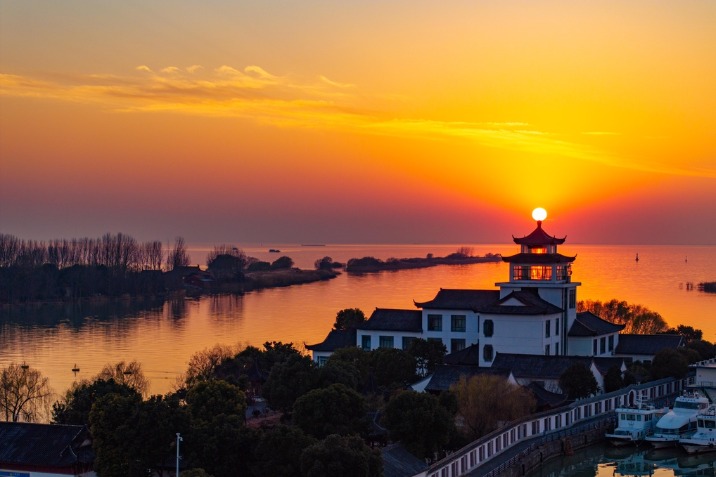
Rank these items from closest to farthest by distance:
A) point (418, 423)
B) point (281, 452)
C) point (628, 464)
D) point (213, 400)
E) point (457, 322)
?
point (281, 452) → point (418, 423) → point (213, 400) → point (628, 464) → point (457, 322)

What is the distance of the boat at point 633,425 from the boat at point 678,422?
215 millimetres

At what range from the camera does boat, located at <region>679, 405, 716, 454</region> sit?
23.8 m

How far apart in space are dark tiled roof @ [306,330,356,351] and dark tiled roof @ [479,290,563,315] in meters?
5.23

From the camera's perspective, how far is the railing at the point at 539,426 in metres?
18.3

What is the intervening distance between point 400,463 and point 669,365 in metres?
14.5

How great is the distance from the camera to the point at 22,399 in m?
24.9

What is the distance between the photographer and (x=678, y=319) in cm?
5484

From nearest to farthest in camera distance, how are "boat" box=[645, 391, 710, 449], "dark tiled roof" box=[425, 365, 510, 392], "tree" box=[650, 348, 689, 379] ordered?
"boat" box=[645, 391, 710, 449] → "dark tiled roof" box=[425, 365, 510, 392] → "tree" box=[650, 348, 689, 379]

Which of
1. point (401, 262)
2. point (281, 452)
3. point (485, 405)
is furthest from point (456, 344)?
point (401, 262)

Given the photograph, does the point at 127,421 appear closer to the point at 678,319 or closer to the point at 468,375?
the point at 468,375

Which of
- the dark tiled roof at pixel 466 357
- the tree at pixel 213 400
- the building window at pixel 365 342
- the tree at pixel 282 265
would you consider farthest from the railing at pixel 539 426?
the tree at pixel 282 265

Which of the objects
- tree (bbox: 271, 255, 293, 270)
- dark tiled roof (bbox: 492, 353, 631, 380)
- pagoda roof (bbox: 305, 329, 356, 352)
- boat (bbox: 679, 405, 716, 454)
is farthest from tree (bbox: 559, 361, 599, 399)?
tree (bbox: 271, 255, 293, 270)

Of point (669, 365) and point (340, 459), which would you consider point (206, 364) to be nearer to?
point (669, 365)

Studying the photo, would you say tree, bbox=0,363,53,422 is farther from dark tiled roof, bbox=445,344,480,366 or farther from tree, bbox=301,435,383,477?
dark tiled roof, bbox=445,344,480,366
